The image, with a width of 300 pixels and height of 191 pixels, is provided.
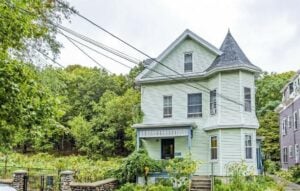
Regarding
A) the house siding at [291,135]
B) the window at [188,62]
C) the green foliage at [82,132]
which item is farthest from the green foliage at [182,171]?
the green foliage at [82,132]

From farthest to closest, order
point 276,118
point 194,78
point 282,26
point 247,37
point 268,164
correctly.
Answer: point 276,118
point 268,164
point 247,37
point 282,26
point 194,78

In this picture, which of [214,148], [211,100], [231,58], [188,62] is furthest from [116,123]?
[231,58]

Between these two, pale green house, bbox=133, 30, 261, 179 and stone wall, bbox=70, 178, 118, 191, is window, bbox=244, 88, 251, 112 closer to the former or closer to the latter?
pale green house, bbox=133, 30, 261, 179

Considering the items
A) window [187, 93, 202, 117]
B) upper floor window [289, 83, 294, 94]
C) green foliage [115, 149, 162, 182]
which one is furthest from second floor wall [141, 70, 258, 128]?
upper floor window [289, 83, 294, 94]

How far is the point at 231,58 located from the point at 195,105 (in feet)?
11.5

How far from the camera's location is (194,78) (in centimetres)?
2256

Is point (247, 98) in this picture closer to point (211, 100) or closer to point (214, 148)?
point (211, 100)

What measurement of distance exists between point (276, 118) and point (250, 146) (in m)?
21.7

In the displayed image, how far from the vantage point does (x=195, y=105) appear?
73.8 ft

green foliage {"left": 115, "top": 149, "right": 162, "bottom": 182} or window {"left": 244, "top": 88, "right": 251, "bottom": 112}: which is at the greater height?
window {"left": 244, "top": 88, "right": 251, "bottom": 112}

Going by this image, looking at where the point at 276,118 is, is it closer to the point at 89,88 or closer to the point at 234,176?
the point at 89,88

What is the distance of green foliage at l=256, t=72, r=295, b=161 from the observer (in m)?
40.7

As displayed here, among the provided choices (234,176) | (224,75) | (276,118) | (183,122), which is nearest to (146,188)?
(234,176)

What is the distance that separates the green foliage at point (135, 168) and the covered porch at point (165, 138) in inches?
81.4
